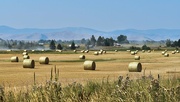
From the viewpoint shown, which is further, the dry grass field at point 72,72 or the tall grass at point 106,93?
the dry grass field at point 72,72

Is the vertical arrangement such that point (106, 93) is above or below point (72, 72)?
above

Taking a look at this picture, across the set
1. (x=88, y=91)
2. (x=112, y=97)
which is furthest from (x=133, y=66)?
(x=112, y=97)

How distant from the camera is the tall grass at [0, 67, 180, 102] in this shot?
11.7 metres

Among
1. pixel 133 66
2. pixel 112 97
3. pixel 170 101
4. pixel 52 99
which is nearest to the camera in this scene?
pixel 170 101

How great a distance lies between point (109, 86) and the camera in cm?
1512

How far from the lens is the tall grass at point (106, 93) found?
462 inches

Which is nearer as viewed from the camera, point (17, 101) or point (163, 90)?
point (163, 90)

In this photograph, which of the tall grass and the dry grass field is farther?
the dry grass field

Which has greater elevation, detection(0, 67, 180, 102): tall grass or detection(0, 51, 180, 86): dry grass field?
detection(0, 67, 180, 102): tall grass

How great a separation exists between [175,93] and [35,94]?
13.9 ft

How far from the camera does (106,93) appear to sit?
1376 cm

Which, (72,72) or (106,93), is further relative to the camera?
(72,72)

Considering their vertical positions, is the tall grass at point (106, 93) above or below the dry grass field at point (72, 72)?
above

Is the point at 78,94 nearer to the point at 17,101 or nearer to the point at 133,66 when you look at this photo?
the point at 17,101
